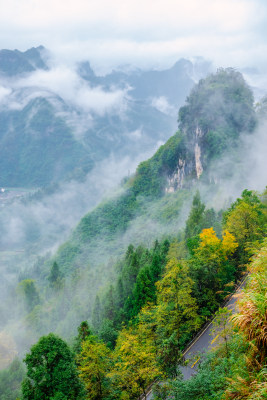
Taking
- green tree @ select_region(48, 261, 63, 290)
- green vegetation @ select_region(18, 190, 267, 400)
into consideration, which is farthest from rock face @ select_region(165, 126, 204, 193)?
green vegetation @ select_region(18, 190, 267, 400)

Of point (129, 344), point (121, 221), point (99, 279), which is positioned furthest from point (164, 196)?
point (129, 344)

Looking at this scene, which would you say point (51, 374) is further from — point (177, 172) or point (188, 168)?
point (177, 172)

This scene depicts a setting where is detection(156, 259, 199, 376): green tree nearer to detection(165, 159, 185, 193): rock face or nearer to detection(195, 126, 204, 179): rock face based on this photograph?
detection(195, 126, 204, 179): rock face

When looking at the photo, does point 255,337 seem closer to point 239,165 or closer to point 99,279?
point 99,279

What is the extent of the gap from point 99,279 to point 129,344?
186 ft

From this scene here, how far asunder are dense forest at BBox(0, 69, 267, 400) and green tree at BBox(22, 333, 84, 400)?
0.21 feet

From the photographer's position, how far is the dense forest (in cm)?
1479

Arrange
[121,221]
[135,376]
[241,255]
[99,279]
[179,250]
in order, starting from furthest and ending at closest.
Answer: [121,221], [99,279], [179,250], [241,255], [135,376]

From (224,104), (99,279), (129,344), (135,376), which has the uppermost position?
(224,104)

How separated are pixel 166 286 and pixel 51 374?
Result: 45.4 feet

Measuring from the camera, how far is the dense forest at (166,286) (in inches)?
582

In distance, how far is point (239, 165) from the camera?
3797 inches

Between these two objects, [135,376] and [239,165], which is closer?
[135,376]

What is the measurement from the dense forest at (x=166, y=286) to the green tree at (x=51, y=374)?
0.21ft
